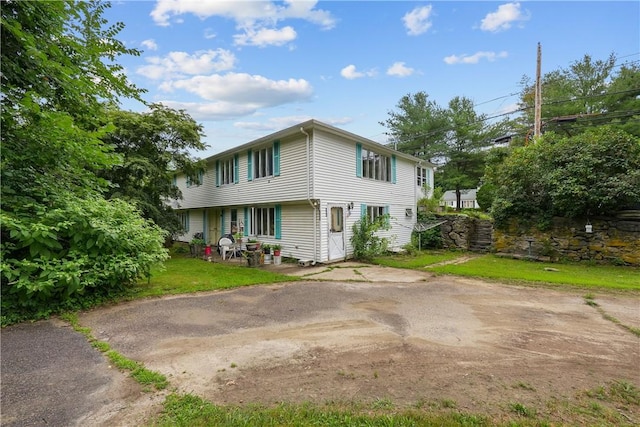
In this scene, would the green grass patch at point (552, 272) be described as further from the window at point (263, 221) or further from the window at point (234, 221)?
the window at point (234, 221)

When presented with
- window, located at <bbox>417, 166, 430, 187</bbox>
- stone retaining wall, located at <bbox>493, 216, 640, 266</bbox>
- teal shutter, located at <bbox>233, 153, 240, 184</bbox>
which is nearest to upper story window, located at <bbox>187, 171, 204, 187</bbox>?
teal shutter, located at <bbox>233, 153, 240, 184</bbox>

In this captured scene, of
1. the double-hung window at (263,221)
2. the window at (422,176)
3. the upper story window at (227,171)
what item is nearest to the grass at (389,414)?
the double-hung window at (263,221)

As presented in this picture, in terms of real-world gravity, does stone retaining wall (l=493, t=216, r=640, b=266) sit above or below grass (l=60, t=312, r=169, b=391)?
above

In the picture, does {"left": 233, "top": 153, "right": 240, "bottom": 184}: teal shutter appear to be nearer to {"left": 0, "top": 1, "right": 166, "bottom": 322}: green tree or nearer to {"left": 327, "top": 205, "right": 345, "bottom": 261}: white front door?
{"left": 327, "top": 205, "right": 345, "bottom": 261}: white front door

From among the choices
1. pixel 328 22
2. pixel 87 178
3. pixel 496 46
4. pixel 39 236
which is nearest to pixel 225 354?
pixel 39 236

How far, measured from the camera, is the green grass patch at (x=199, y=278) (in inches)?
269

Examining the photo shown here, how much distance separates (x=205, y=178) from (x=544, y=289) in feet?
51.4

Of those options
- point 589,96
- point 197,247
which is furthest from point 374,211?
point 589,96

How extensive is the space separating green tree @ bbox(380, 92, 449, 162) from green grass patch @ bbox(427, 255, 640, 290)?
17.0 m

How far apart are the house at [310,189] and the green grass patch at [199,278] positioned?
2516mm

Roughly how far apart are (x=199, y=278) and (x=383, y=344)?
609 centimetres

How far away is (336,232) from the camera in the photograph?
37.2ft

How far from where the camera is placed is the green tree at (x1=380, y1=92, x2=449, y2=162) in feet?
85.4

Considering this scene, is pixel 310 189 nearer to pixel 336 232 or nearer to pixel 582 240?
pixel 336 232
